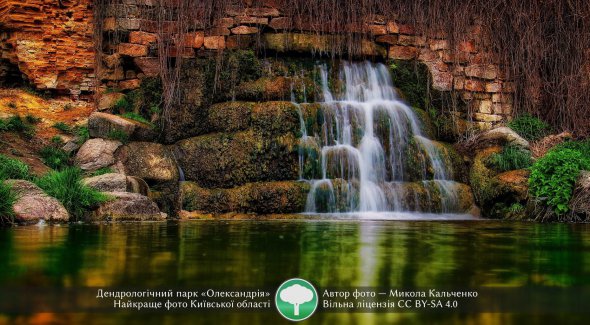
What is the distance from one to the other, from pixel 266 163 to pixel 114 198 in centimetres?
303

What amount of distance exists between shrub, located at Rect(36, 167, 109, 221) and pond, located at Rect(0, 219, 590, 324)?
1.64 meters

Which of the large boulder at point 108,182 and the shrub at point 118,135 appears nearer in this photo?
the large boulder at point 108,182

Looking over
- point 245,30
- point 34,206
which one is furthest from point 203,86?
point 34,206

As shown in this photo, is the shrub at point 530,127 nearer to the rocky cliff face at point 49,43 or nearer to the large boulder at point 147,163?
the large boulder at point 147,163

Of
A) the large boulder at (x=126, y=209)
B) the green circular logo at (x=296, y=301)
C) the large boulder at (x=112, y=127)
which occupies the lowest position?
the large boulder at (x=126, y=209)

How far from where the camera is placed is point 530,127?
12359 millimetres

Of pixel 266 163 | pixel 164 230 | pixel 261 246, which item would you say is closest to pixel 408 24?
pixel 266 163

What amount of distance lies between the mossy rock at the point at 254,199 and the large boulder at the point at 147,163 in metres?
0.44

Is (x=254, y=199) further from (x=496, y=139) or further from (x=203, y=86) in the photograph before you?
(x=496, y=139)

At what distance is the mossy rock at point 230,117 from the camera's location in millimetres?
10812

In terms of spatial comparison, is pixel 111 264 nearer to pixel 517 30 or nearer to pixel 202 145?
pixel 202 145

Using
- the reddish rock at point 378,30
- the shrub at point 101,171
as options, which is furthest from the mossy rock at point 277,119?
the reddish rock at point 378,30

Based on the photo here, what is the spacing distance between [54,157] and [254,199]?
3377 mm

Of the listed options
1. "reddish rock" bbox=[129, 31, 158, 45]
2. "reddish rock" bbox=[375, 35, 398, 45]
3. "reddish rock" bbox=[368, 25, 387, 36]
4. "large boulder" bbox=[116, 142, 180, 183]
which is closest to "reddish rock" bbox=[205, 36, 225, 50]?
"reddish rock" bbox=[129, 31, 158, 45]
